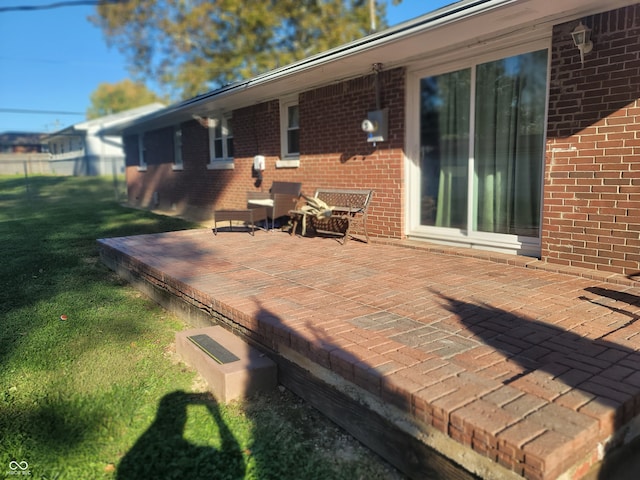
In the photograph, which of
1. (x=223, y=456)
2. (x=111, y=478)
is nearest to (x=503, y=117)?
(x=223, y=456)

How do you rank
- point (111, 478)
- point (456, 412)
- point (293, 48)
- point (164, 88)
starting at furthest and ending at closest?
point (164, 88) < point (293, 48) < point (111, 478) < point (456, 412)

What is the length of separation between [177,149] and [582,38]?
11.9 meters

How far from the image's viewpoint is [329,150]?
795 cm

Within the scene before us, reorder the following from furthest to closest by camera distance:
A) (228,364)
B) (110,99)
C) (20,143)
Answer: (110,99)
(20,143)
(228,364)

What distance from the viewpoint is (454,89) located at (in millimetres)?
6180

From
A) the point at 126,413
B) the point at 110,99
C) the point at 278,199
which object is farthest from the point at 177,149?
the point at 110,99

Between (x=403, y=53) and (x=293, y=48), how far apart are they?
2031cm

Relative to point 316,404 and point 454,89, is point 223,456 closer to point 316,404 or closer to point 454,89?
point 316,404

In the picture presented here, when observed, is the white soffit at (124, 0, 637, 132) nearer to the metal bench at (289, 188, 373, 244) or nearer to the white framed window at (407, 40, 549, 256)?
the white framed window at (407, 40, 549, 256)

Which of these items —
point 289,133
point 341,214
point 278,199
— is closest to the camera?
point 341,214

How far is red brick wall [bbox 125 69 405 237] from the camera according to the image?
268 inches

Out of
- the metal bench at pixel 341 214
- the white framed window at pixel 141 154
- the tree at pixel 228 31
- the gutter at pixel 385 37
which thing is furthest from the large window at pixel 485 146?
the tree at pixel 228 31

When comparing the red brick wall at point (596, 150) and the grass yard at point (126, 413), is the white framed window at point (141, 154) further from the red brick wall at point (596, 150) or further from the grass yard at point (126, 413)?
the red brick wall at point (596, 150)

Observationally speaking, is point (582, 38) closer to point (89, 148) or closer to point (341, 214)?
point (341, 214)
